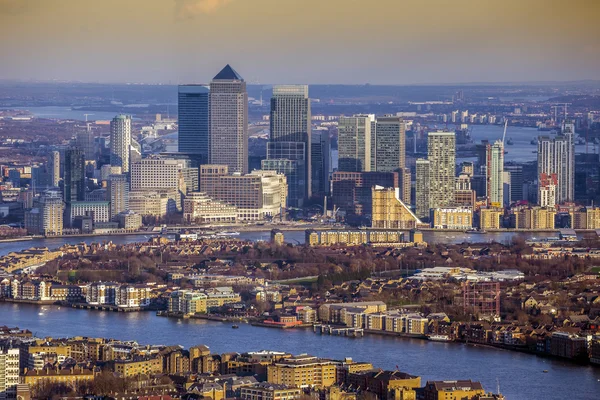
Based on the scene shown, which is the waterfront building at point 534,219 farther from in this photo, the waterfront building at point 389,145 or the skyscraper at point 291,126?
the skyscraper at point 291,126

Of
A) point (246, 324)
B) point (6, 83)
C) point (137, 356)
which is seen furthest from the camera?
point (6, 83)

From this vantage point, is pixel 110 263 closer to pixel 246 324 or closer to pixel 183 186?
pixel 246 324

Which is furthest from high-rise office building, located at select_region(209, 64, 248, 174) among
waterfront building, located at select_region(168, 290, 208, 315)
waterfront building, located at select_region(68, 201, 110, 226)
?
waterfront building, located at select_region(168, 290, 208, 315)

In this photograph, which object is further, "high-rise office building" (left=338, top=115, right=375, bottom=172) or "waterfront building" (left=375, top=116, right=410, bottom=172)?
"high-rise office building" (left=338, top=115, right=375, bottom=172)

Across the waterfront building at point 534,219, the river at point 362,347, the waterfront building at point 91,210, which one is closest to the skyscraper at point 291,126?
the waterfront building at point 91,210

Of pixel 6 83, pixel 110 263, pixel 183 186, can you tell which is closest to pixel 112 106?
pixel 6 83

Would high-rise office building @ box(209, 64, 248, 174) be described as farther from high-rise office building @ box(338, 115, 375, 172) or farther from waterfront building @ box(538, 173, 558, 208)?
waterfront building @ box(538, 173, 558, 208)
